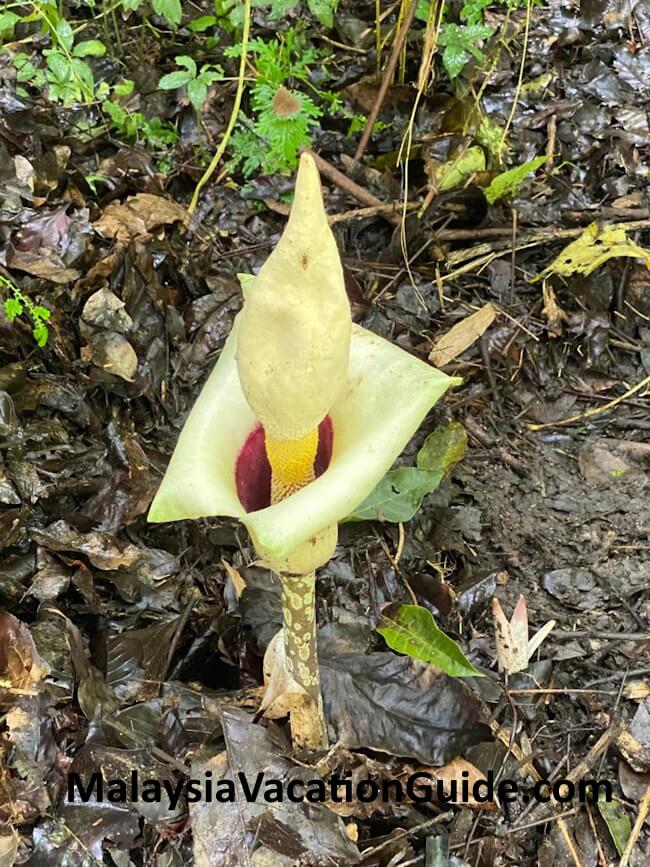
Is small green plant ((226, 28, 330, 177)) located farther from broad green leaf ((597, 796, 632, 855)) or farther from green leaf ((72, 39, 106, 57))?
broad green leaf ((597, 796, 632, 855))

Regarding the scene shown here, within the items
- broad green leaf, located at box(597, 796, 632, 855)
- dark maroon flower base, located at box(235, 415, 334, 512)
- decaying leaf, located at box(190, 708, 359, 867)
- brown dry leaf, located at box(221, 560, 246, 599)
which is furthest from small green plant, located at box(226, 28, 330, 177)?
broad green leaf, located at box(597, 796, 632, 855)

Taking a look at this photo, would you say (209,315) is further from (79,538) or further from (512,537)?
(512,537)

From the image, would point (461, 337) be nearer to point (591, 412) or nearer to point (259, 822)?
point (591, 412)

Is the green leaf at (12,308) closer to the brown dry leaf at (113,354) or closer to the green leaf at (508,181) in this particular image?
the brown dry leaf at (113,354)

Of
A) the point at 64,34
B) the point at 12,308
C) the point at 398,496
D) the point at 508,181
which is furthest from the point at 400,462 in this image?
the point at 64,34

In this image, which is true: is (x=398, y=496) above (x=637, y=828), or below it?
above
